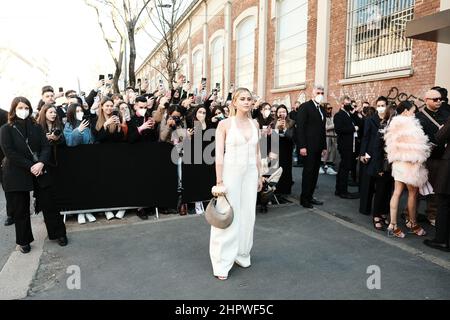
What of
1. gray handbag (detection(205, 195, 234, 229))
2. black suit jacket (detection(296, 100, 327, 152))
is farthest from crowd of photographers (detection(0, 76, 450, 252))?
gray handbag (detection(205, 195, 234, 229))

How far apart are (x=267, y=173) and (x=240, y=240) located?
119 inches

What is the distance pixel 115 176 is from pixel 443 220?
4895mm

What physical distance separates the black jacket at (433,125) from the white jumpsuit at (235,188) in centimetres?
286

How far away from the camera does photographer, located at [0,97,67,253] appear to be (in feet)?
16.8

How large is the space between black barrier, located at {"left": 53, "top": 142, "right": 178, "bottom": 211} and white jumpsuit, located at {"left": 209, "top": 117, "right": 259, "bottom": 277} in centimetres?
271

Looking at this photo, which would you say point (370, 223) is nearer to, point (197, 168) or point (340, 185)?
point (340, 185)

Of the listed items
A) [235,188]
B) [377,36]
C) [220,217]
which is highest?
[377,36]

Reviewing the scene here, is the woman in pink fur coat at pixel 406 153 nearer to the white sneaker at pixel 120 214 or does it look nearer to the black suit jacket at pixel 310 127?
the black suit jacket at pixel 310 127

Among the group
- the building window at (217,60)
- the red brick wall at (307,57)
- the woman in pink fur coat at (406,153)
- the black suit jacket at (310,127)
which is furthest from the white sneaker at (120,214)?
the building window at (217,60)

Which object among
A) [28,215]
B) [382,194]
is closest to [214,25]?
[382,194]

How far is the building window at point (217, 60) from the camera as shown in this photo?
24.8m

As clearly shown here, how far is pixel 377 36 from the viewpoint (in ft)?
36.5

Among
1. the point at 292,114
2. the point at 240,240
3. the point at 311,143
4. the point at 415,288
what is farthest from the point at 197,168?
the point at 292,114

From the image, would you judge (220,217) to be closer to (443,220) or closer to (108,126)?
(443,220)
